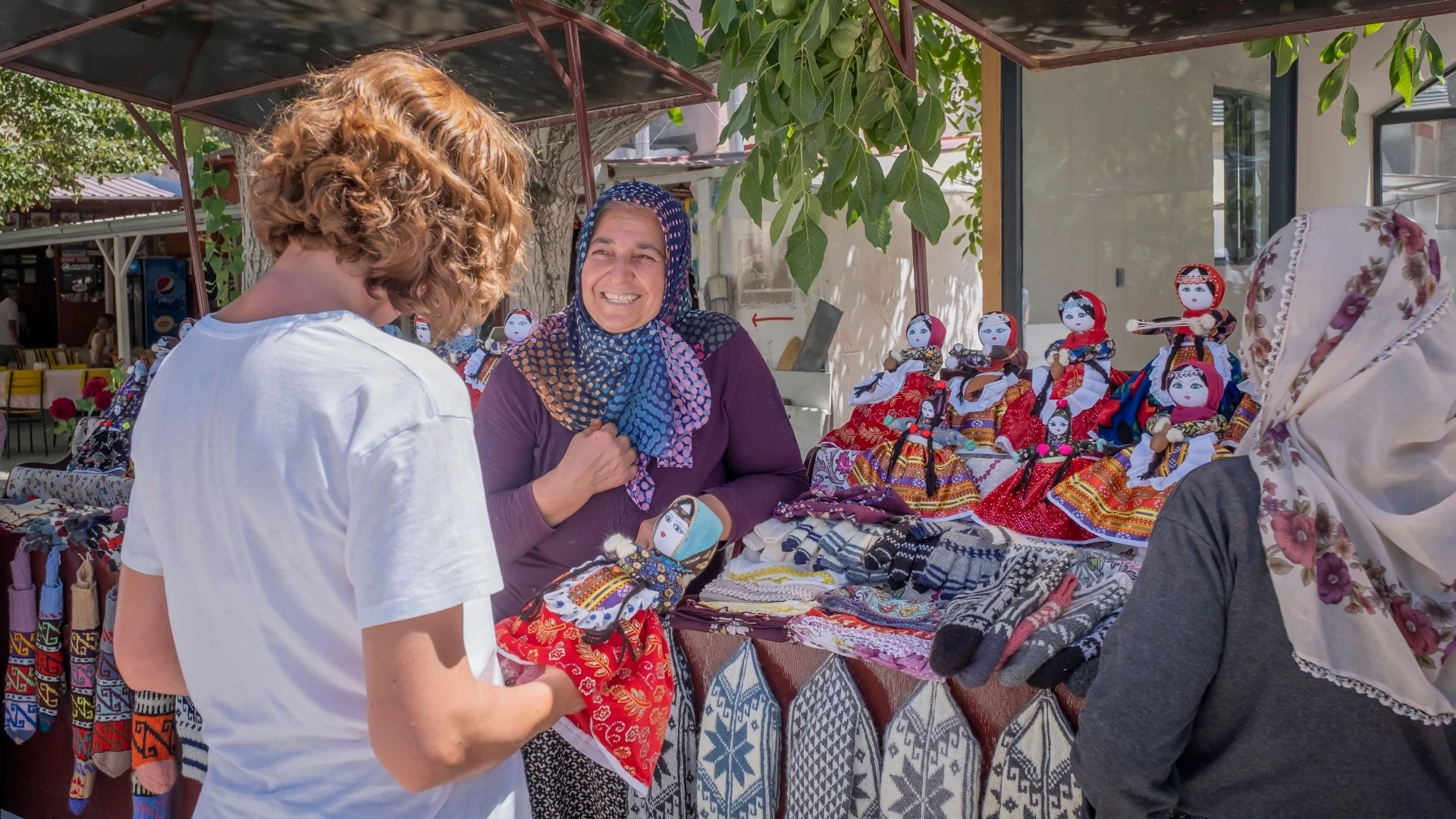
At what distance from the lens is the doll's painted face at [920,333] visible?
3.61m

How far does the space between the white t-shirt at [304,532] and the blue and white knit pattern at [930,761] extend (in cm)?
101

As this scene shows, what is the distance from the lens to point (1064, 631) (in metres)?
1.78

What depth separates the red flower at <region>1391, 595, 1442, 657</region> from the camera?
1.29 m

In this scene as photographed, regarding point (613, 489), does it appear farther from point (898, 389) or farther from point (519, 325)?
point (519, 325)

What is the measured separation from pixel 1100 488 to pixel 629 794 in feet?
5.08

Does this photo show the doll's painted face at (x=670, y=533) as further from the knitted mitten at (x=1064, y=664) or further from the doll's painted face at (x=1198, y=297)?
the doll's painted face at (x=1198, y=297)

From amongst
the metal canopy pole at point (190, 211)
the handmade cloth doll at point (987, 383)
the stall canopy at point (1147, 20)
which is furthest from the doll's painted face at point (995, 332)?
the metal canopy pole at point (190, 211)

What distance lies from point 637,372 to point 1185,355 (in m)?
1.72

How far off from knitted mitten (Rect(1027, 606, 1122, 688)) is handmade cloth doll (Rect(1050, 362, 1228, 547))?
1129 millimetres

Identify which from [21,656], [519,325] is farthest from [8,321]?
[21,656]

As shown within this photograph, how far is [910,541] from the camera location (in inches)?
96.9

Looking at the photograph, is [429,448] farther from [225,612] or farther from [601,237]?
[601,237]

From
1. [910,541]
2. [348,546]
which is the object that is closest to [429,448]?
[348,546]

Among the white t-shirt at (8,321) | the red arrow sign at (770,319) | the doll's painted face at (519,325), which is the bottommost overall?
the doll's painted face at (519,325)
